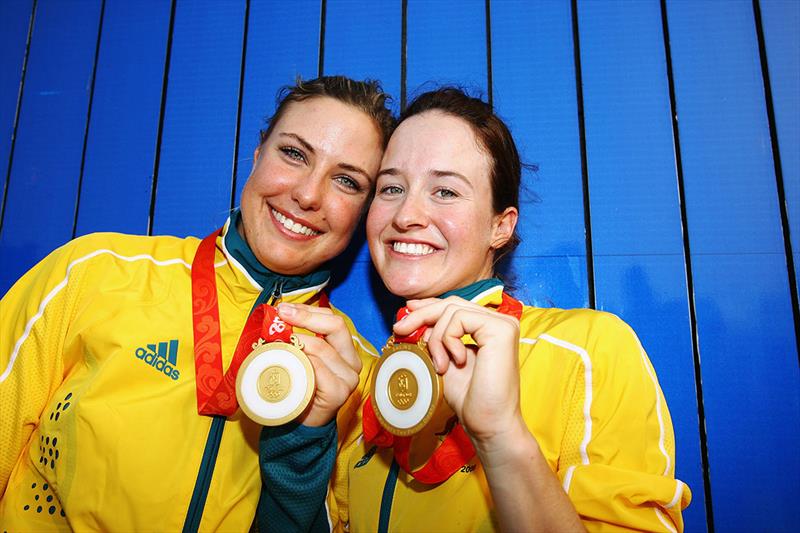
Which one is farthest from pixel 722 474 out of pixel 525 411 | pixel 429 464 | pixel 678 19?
pixel 678 19

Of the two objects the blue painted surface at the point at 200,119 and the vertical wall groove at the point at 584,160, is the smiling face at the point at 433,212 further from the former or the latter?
the blue painted surface at the point at 200,119

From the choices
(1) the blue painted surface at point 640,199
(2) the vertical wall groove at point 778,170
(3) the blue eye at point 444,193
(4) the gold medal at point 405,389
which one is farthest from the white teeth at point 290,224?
(2) the vertical wall groove at point 778,170

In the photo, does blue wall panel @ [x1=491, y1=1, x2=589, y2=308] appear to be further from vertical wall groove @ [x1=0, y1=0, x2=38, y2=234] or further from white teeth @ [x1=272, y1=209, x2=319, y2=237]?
vertical wall groove @ [x1=0, y1=0, x2=38, y2=234]

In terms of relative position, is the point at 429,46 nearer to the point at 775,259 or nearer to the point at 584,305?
the point at 584,305

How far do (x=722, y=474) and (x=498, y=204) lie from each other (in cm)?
127

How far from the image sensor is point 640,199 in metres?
2.05

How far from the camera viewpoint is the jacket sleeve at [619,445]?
112cm

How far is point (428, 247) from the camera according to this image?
1.53m

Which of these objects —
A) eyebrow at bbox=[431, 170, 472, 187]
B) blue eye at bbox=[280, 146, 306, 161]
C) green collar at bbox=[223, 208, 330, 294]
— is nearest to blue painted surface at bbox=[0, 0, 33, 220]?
green collar at bbox=[223, 208, 330, 294]

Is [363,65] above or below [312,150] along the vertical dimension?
above

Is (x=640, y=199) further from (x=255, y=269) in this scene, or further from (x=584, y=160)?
(x=255, y=269)

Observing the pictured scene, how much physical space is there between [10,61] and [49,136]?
488mm

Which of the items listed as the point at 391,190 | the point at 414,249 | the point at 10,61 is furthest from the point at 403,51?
the point at 10,61

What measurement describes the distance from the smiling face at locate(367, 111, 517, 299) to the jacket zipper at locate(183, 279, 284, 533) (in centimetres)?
62
